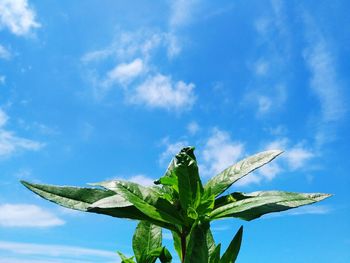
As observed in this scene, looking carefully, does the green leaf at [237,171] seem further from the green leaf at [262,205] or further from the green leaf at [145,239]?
the green leaf at [145,239]

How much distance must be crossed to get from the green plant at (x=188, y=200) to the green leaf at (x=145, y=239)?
42 cm

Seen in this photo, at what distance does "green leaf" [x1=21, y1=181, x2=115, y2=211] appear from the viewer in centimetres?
214

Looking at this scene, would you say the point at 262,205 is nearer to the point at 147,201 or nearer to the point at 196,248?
the point at 196,248

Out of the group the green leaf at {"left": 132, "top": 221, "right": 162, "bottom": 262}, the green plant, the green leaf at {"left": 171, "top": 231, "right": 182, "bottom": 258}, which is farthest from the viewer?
the green leaf at {"left": 132, "top": 221, "right": 162, "bottom": 262}

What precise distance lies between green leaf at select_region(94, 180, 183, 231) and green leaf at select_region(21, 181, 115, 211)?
0.17 meters

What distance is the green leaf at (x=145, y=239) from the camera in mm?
2609

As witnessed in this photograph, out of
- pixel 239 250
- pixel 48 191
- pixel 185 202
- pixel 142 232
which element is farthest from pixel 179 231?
pixel 48 191

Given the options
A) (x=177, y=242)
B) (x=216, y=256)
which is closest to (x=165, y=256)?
(x=177, y=242)

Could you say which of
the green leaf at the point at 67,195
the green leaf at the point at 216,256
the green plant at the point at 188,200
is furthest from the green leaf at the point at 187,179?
the green leaf at the point at 67,195

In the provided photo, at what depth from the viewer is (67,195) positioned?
2.16 metres

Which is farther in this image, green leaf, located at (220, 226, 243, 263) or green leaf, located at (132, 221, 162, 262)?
green leaf, located at (132, 221, 162, 262)

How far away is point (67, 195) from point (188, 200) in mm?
597

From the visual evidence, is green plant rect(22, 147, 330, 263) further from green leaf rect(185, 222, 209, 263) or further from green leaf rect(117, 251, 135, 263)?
green leaf rect(117, 251, 135, 263)

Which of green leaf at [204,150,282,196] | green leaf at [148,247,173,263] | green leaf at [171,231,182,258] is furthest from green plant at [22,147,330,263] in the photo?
green leaf at [148,247,173,263]
